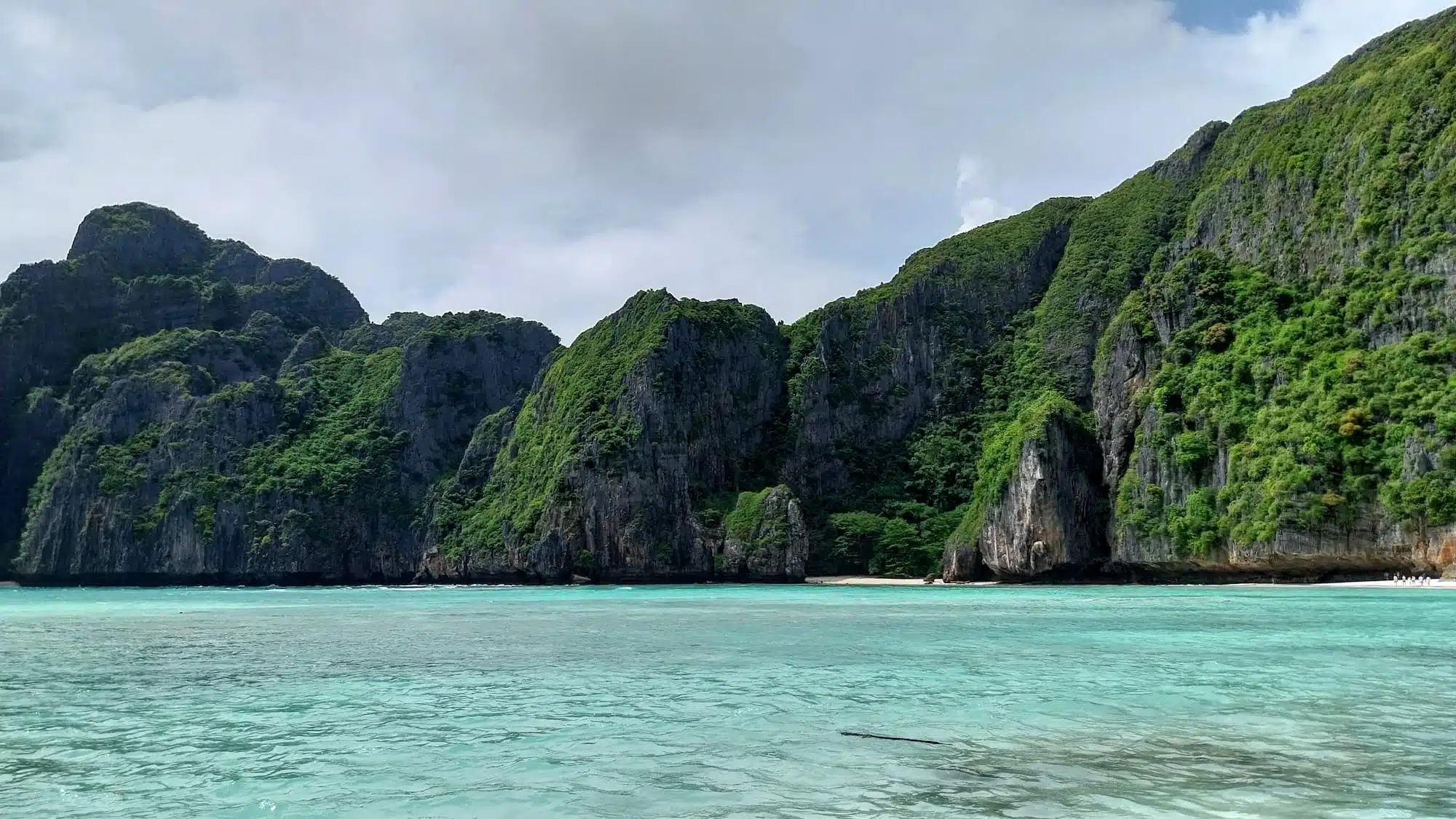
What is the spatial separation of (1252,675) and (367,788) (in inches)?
575

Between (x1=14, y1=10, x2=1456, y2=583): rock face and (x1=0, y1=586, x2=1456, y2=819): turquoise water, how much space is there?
142ft

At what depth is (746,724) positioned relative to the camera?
1312cm

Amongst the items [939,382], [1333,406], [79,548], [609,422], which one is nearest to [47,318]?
[79,548]

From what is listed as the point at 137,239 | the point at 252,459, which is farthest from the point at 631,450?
the point at 137,239

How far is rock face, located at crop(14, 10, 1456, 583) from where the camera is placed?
65.6 metres

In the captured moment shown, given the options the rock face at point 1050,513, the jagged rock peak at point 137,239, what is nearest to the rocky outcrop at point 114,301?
the jagged rock peak at point 137,239

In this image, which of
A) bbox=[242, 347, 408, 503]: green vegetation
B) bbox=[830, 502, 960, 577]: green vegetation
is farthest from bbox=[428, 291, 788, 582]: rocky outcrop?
bbox=[242, 347, 408, 503]: green vegetation

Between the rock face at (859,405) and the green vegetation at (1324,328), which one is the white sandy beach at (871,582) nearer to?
the rock face at (859,405)

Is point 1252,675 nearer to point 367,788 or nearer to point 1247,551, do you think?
point 367,788

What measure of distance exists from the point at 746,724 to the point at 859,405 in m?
109

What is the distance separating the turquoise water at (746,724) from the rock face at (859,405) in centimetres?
4334

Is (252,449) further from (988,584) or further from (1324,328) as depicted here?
(1324,328)

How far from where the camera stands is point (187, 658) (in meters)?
23.1

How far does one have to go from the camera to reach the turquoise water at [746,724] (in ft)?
30.2
